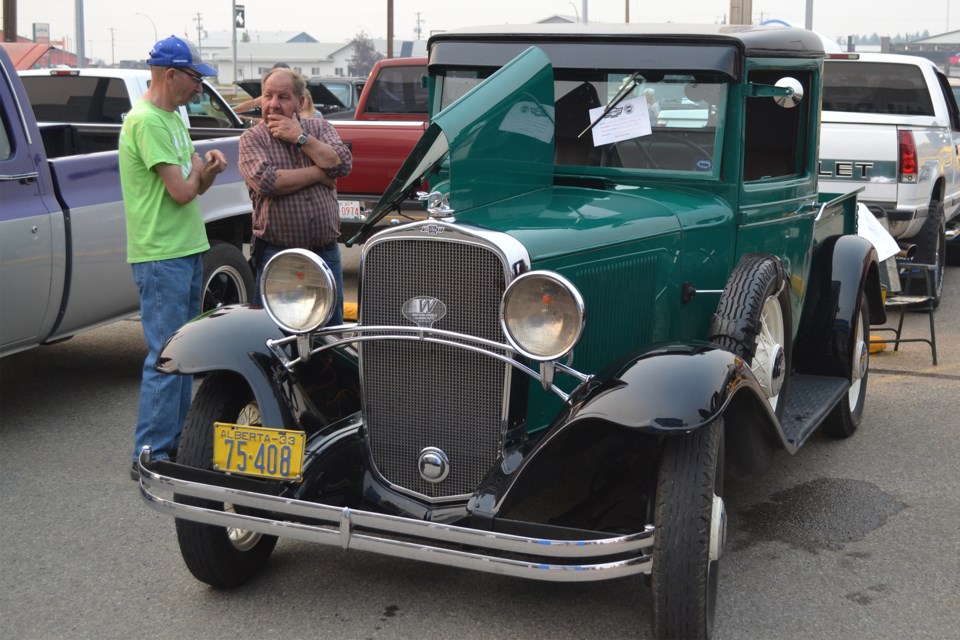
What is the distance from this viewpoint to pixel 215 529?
358 cm

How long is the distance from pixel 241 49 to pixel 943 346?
377 feet

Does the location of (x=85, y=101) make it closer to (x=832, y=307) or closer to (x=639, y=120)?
(x=639, y=120)

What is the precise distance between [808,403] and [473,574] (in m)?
1.82

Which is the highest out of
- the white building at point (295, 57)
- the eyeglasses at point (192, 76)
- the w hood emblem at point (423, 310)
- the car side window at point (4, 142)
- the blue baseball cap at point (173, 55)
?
the white building at point (295, 57)

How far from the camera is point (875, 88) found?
1008 centimetres

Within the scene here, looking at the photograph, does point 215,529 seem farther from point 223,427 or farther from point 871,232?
point 871,232

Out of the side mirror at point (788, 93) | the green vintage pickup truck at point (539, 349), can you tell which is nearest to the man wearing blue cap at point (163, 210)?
the green vintage pickup truck at point (539, 349)

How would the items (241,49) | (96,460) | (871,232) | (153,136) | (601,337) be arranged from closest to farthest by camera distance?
(601,337)
(153,136)
(96,460)
(871,232)
(241,49)

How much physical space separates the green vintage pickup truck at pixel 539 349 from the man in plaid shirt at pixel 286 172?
0.76m

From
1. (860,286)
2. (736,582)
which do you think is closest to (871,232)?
(860,286)

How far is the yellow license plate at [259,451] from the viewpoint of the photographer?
3.32 metres

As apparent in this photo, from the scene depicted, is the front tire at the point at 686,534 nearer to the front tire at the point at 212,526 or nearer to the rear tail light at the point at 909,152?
the front tire at the point at 212,526

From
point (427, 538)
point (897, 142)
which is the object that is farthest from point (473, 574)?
point (897, 142)

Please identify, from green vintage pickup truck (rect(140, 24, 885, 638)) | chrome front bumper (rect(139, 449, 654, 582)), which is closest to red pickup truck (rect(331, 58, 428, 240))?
green vintage pickup truck (rect(140, 24, 885, 638))
